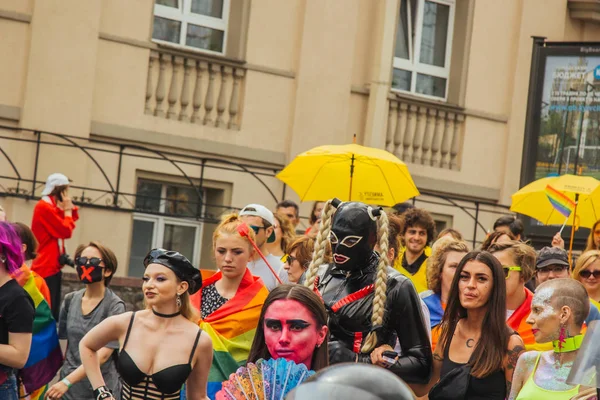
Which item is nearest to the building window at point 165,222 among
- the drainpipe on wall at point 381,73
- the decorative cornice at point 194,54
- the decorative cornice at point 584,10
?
the decorative cornice at point 194,54

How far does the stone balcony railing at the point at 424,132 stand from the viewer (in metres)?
19.0

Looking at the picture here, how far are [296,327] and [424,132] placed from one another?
14.4m

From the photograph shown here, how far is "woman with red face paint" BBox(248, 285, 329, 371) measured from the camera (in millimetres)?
5117

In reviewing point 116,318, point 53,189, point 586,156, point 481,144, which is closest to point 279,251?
point 53,189

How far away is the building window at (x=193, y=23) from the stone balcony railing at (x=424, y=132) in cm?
276

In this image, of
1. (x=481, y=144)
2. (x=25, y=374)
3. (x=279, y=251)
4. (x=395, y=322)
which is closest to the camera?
(x=395, y=322)

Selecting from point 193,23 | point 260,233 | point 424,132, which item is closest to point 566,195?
point 260,233

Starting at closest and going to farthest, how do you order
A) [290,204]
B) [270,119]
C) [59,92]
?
[290,204]
[59,92]
[270,119]

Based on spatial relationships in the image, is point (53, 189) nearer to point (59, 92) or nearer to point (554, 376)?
point (59, 92)

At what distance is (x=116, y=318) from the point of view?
6895mm

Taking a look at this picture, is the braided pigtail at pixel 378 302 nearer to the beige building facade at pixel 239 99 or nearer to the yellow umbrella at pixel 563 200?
the yellow umbrella at pixel 563 200

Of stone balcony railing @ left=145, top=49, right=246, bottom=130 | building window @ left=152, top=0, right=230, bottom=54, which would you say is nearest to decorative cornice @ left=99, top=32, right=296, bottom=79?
stone balcony railing @ left=145, top=49, right=246, bottom=130

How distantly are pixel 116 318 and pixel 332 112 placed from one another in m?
11.6

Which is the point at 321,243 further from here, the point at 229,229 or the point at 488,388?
the point at 229,229
